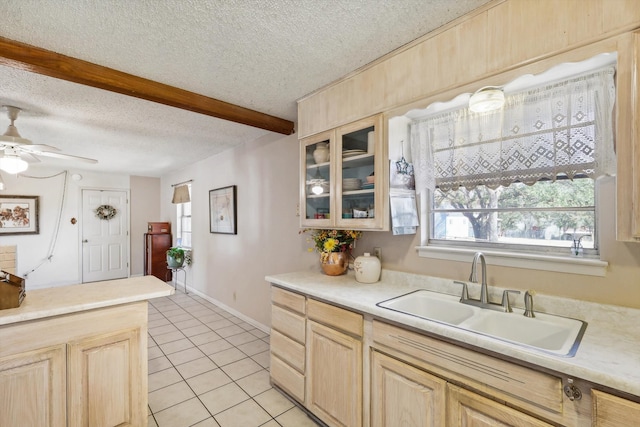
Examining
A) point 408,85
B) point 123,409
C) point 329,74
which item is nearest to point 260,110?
point 329,74

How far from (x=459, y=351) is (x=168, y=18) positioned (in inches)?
83.8

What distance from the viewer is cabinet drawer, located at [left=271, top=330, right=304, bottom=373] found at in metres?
2.09

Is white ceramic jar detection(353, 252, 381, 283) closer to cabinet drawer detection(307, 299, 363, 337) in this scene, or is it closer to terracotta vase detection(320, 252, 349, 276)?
terracotta vase detection(320, 252, 349, 276)

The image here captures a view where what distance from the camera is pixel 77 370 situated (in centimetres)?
160

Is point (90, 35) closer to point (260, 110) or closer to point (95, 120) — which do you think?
point (260, 110)

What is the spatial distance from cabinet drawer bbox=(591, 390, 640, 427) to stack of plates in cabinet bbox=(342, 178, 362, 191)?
1.53m

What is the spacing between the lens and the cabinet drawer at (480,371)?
3.38ft

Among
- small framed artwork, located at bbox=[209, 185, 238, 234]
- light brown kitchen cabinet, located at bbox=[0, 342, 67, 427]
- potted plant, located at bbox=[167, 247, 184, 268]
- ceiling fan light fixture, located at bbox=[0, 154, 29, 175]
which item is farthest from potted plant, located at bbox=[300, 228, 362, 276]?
potted plant, located at bbox=[167, 247, 184, 268]

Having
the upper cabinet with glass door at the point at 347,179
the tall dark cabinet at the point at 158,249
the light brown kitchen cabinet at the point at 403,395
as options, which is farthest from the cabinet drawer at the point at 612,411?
the tall dark cabinet at the point at 158,249

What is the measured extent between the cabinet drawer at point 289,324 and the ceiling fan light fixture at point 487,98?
5.62ft

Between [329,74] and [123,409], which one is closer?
[123,409]

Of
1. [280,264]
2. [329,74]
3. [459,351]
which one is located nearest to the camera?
[459,351]

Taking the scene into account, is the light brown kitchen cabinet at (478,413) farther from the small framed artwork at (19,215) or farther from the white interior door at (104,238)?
the small framed artwork at (19,215)

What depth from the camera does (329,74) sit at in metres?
2.08
